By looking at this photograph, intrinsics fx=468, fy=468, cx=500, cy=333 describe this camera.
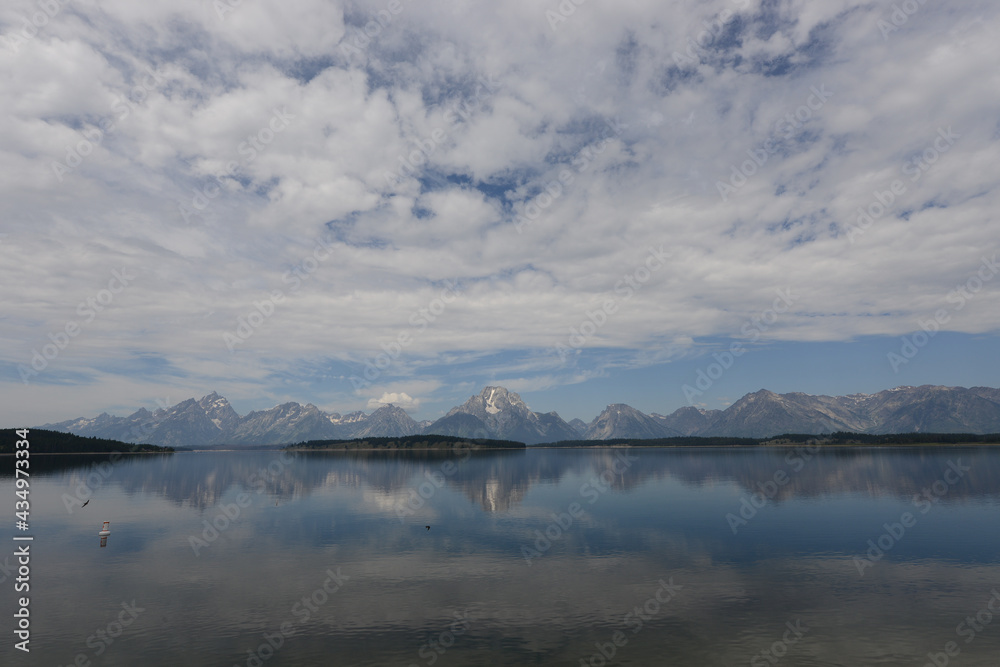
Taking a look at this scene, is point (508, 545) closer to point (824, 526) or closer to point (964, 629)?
point (964, 629)

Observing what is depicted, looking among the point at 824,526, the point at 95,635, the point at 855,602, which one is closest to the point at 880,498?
the point at 824,526

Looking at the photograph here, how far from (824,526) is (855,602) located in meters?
37.3

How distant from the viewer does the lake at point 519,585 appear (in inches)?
1224

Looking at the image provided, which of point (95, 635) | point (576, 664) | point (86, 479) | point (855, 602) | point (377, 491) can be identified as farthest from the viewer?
point (86, 479)

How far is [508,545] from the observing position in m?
59.5

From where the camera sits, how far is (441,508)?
91188mm

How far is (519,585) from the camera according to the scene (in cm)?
4309

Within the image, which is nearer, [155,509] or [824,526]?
[824,526]

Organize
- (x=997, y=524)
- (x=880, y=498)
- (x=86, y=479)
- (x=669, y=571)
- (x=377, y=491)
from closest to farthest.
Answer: (x=669, y=571), (x=997, y=524), (x=880, y=498), (x=377, y=491), (x=86, y=479)

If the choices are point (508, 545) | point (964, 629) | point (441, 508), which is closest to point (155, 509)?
point (441, 508)

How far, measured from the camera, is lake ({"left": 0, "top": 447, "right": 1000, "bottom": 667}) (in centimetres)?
3108

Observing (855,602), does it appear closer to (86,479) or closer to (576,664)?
(576,664)

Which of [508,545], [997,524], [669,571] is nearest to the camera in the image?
[669,571]

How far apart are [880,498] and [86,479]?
221m
